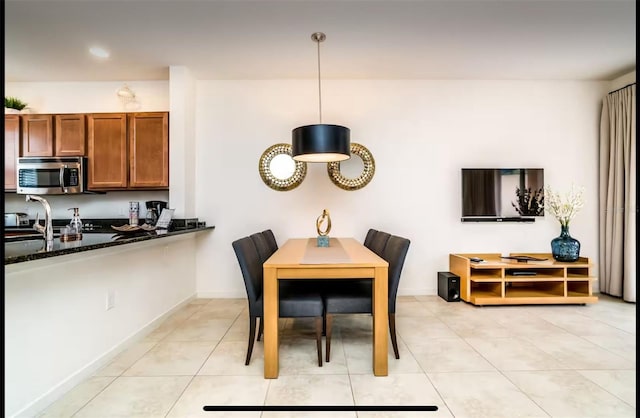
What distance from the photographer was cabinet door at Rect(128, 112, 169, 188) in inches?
147

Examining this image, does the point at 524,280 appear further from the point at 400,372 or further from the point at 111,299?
the point at 111,299

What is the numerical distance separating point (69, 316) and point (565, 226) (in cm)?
451

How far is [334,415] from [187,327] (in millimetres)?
1807

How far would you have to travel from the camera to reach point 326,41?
3.14 meters

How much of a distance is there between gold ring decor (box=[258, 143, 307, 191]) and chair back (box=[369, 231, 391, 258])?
128 cm

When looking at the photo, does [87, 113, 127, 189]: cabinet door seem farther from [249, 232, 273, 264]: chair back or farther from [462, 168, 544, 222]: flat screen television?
[462, 168, 544, 222]: flat screen television

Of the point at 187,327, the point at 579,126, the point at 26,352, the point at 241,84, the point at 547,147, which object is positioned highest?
the point at 241,84

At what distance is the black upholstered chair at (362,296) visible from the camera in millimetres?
2230

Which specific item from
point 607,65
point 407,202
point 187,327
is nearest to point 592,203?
point 607,65

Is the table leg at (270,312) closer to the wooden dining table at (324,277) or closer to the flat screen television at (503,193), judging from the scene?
the wooden dining table at (324,277)

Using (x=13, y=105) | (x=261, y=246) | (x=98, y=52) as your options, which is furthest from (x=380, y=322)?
(x=13, y=105)

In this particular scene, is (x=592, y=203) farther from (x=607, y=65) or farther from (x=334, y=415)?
(x=334, y=415)

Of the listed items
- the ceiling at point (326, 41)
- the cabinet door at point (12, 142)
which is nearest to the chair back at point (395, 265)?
the ceiling at point (326, 41)

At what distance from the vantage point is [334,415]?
169 cm
